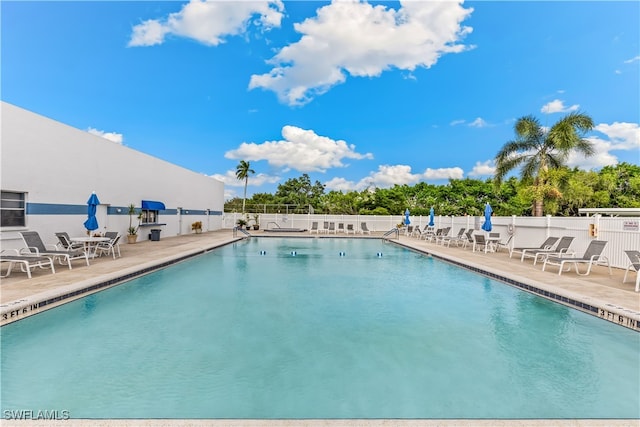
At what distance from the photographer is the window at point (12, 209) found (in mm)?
8773

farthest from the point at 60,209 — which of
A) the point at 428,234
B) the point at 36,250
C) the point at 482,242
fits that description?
the point at 428,234

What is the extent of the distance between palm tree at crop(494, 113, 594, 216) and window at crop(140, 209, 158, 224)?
59.4ft

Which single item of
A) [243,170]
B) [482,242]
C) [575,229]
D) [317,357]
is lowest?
[317,357]

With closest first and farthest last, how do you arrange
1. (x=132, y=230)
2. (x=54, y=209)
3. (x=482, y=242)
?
1. (x=54, y=209)
2. (x=482, y=242)
3. (x=132, y=230)

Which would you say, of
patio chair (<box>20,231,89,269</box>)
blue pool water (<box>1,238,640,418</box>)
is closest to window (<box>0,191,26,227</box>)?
patio chair (<box>20,231,89,269</box>)

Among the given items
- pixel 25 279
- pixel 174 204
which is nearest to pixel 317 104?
pixel 174 204

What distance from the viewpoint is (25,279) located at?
22.0ft

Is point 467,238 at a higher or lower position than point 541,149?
lower

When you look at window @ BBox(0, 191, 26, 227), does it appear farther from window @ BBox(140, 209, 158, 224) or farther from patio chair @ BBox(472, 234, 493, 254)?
patio chair @ BBox(472, 234, 493, 254)

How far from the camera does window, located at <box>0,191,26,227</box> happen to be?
28.8 feet

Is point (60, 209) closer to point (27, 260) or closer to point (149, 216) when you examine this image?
point (27, 260)

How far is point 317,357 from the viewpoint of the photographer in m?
3.92

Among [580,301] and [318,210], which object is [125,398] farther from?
[318,210]

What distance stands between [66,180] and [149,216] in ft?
19.9
